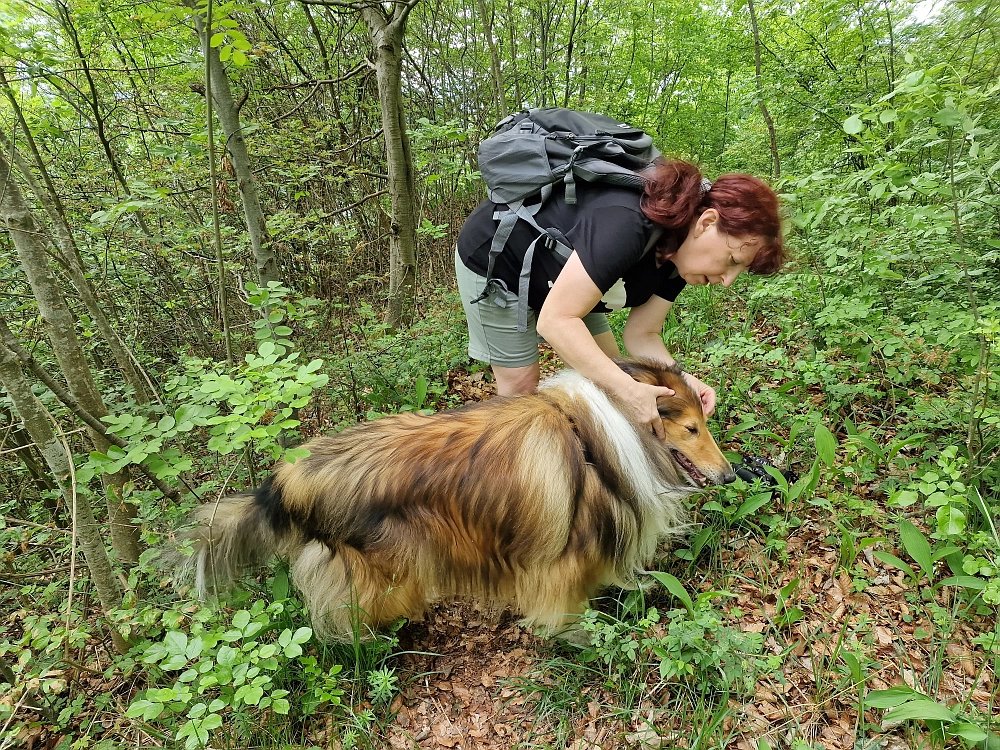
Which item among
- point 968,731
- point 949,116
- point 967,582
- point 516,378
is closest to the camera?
point 968,731

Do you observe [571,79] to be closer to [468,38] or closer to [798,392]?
[468,38]

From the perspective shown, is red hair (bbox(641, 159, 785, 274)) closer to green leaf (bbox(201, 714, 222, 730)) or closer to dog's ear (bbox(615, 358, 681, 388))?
dog's ear (bbox(615, 358, 681, 388))

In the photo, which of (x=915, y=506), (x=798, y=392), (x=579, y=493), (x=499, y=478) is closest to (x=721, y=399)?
(x=798, y=392)

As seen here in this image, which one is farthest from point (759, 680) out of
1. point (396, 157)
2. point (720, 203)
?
→ point (396, 157)

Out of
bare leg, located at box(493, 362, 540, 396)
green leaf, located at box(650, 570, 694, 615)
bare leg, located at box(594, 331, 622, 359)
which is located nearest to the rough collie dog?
green leaf, located at box(650, 570, 694, 615)

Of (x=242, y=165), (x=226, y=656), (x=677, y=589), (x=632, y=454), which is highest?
(x=242, y=165)

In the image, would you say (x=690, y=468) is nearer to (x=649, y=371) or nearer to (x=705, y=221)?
(x=649, y=371)

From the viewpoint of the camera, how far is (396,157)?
15.3 ft

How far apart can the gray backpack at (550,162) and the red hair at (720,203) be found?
0.37 ft

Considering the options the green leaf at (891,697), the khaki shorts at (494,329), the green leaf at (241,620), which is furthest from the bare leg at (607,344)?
the green leaf at (241,620)

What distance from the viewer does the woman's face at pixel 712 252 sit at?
7.50 feet

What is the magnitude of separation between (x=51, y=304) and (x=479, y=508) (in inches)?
77.5

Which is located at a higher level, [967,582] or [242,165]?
[242,165]

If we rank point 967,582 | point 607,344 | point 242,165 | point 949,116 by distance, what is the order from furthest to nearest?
point 242,165
point 607,344
point 967,582
point 949,116
